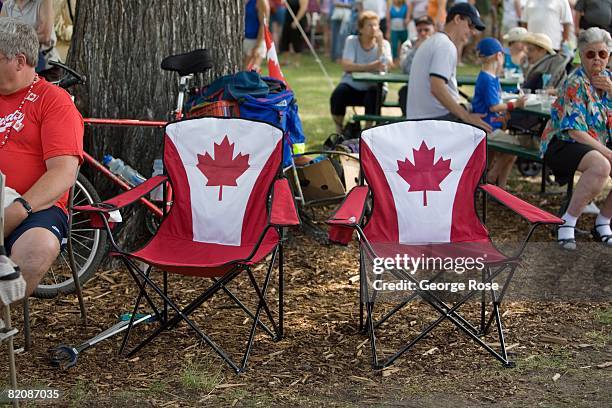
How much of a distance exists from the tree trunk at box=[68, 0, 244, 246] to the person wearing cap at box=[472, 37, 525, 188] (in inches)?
91.9

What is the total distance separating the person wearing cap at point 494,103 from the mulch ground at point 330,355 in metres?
1.98

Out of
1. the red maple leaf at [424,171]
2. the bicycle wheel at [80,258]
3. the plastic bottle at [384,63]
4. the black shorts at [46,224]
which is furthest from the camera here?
the plastic bottle at [384,63]

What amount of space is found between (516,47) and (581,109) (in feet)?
11.9

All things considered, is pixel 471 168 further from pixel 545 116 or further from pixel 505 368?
pixel 545 116

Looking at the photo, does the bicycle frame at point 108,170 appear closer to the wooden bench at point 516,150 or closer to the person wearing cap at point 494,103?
the wooden bench at point 516,150

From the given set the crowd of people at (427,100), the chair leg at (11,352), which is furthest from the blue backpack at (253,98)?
the chair leg at (11,352)

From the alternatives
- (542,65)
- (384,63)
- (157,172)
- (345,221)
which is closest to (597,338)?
(345,221)

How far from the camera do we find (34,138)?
4.14 metres

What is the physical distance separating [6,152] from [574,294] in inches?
113

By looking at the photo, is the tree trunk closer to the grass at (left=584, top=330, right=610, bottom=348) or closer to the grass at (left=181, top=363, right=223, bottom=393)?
the grass at (left=181, top=363, right=223, bottom=393)

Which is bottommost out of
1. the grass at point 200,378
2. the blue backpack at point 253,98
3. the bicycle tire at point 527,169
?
the bicycle tire at point 527,169

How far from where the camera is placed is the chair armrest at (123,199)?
408 centimetres

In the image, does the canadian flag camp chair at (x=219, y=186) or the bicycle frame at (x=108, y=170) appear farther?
the bicycle frame at (x=108, y=170)

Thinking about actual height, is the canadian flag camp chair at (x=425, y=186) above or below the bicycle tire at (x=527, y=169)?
above
